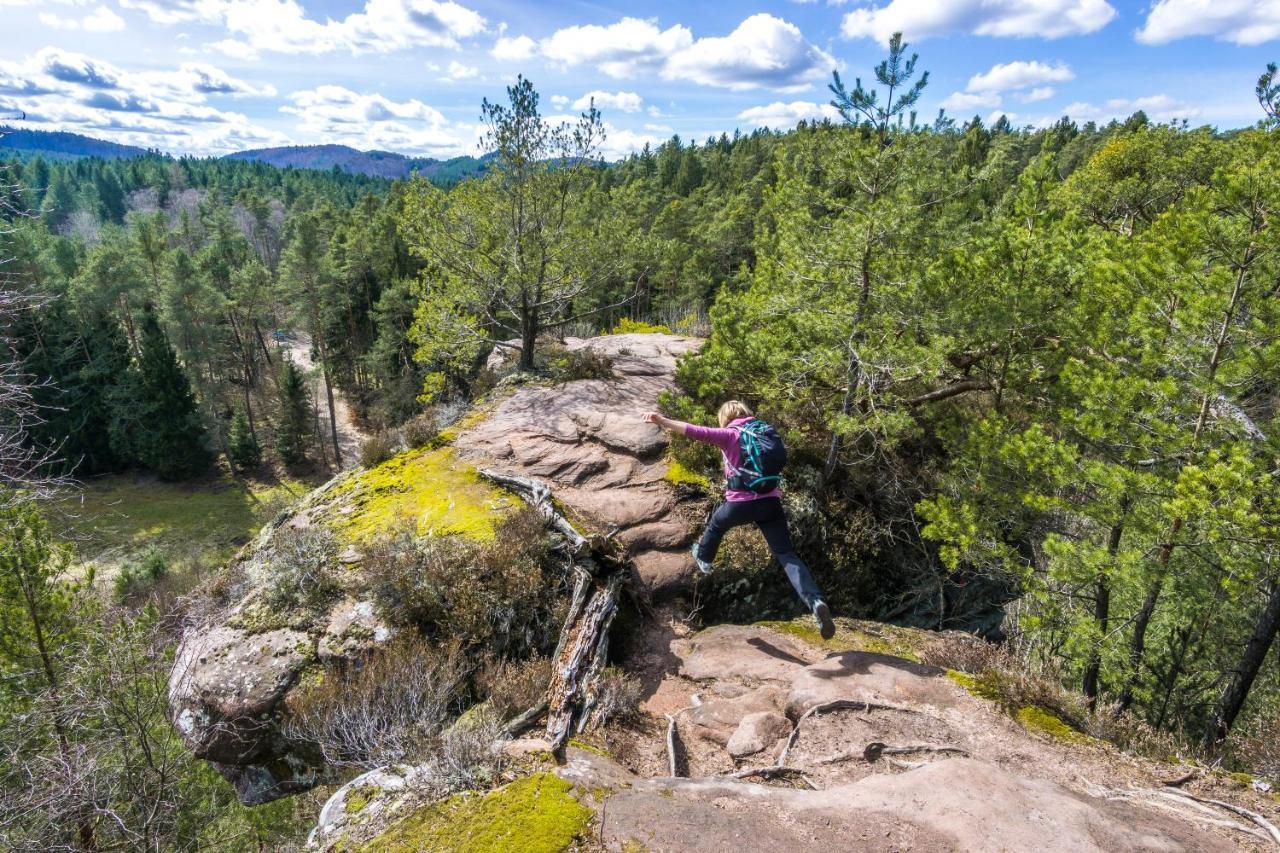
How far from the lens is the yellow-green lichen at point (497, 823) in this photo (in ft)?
11.7

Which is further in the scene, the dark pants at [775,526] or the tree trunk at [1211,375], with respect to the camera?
the dark pants at [775,526]

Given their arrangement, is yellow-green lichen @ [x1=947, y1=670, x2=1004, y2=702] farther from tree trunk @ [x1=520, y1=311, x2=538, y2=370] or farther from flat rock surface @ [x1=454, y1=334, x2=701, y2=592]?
tree trunk @ [x1=520, y1=311, x2=538, y2=370]

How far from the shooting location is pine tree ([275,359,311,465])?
124 ft

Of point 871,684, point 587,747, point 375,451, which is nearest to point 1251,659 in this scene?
point 871,684

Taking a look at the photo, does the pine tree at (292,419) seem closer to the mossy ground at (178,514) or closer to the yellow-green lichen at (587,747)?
the mossy ground at (178,514)

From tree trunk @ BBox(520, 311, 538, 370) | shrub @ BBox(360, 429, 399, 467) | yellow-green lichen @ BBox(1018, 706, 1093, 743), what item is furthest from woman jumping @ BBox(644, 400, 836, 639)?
tree trunk @ BBox(520, 311, 538, 370)

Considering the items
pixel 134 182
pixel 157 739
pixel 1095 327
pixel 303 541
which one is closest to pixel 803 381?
pixel 1095 327

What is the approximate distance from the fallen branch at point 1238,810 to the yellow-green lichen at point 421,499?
7.10 metres

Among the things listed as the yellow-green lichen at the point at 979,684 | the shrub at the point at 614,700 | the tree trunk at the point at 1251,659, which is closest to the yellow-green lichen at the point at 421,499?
the shrub at the point at 614,700

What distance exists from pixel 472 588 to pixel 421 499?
9.00ft

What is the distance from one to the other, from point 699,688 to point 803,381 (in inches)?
218

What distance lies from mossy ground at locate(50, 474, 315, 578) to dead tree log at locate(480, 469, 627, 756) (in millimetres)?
24403

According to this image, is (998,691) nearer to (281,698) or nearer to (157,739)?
(281,698)

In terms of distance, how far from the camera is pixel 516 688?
18.4ft
